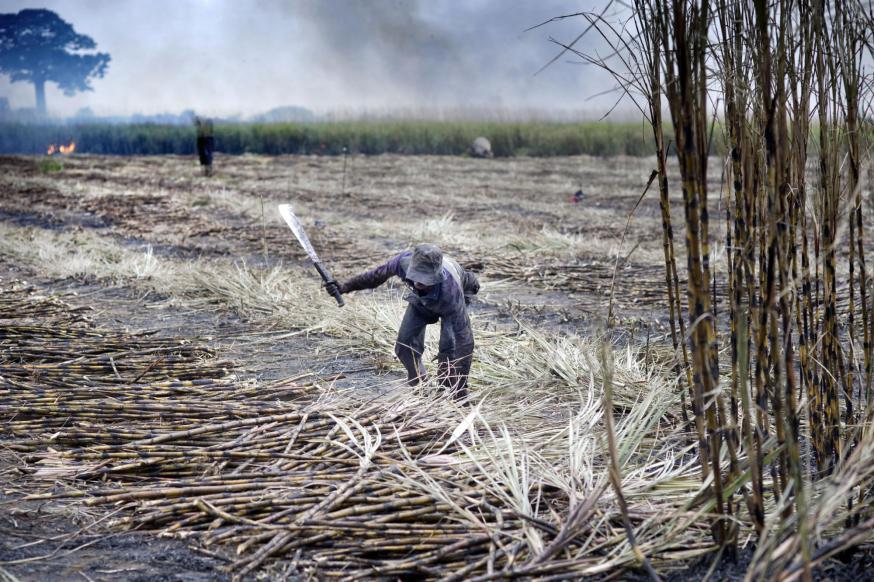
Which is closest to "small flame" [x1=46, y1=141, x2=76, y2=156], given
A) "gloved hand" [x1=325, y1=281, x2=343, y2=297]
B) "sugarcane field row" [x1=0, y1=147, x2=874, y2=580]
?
"sugarcane field row" [x1=0, y1=147, x2=874, y2=580]

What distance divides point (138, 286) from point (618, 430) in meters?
5.48

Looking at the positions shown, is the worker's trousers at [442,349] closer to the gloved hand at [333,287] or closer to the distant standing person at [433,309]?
the distant standing person at [433,309]

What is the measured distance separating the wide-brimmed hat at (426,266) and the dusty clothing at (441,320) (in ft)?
0.29

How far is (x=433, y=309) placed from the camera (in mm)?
4324

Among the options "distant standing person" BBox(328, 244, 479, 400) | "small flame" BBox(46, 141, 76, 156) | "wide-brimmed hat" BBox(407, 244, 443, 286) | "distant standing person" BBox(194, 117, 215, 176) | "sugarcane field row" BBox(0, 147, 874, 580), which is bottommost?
"sugarcane field row" BBox(0, 147, 874, 580)

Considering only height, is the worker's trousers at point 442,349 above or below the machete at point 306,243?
below

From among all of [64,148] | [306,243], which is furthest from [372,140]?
[306,243]

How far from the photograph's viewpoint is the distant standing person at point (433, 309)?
13.5ft

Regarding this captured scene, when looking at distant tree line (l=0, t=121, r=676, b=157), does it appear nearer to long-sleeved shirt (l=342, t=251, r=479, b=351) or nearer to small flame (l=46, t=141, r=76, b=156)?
small flame (l=46, t=141, r=76, b=156)

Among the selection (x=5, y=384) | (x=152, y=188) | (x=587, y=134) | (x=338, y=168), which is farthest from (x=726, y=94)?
(x=587, y=134)

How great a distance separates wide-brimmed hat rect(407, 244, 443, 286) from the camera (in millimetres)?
4039

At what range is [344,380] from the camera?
16.1ft

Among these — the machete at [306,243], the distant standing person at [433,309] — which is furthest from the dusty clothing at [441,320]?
the machete at [306,243]

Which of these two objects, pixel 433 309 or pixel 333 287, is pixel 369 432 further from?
pixel 333 287
